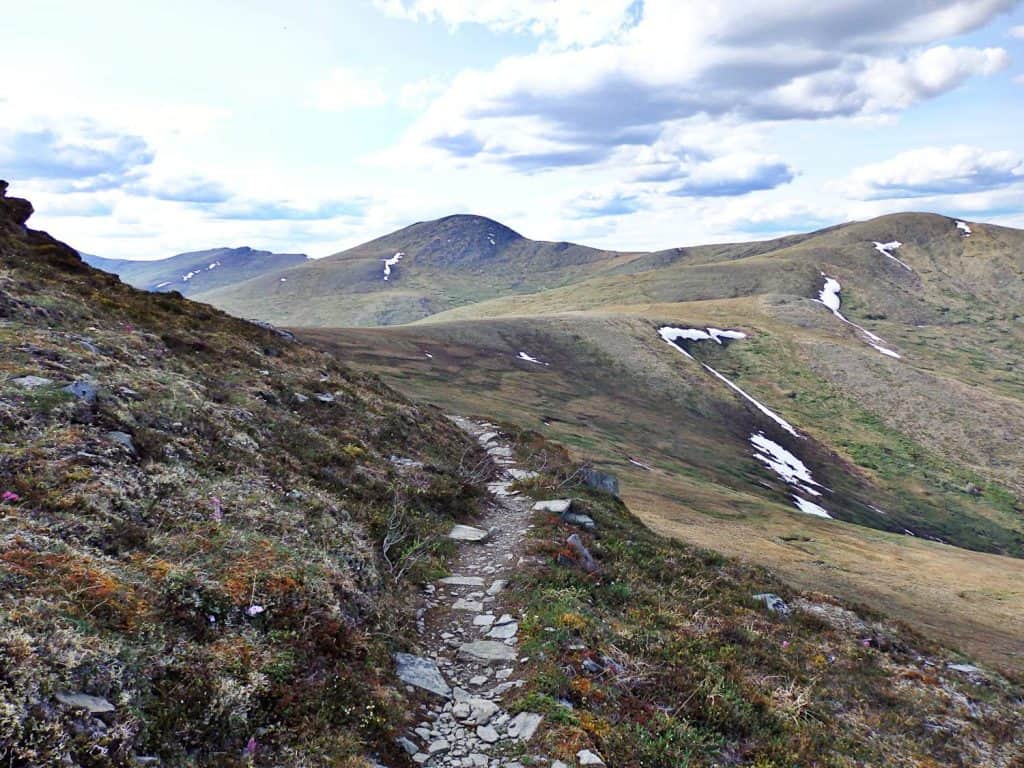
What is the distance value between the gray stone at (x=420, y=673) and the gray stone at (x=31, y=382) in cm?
1047

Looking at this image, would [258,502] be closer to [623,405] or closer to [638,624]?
[638,624]

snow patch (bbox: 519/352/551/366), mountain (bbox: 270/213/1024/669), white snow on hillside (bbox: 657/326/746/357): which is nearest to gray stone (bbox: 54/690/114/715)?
mountain (bbox: 270/213/1024/669)

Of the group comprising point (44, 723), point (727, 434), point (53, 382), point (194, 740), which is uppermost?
point (53, 382)

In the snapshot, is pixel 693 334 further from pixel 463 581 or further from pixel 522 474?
pixel 463 581

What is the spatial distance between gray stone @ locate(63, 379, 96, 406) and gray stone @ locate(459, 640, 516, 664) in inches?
412

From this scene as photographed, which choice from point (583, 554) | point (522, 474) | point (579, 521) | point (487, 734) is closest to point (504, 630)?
point (487, 734)

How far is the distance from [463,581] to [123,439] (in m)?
8.48

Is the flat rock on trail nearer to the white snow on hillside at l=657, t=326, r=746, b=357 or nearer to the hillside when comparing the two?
the hillside

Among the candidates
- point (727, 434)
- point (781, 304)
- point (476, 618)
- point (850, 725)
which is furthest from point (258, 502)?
point (781, 304)

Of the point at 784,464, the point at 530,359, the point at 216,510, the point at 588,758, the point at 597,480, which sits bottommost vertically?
the point at 784,464

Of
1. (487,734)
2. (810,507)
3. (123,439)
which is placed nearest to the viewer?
(487,734)

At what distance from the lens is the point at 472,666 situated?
11555mm

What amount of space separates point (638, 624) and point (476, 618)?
3.77m

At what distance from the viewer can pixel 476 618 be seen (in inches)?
528
